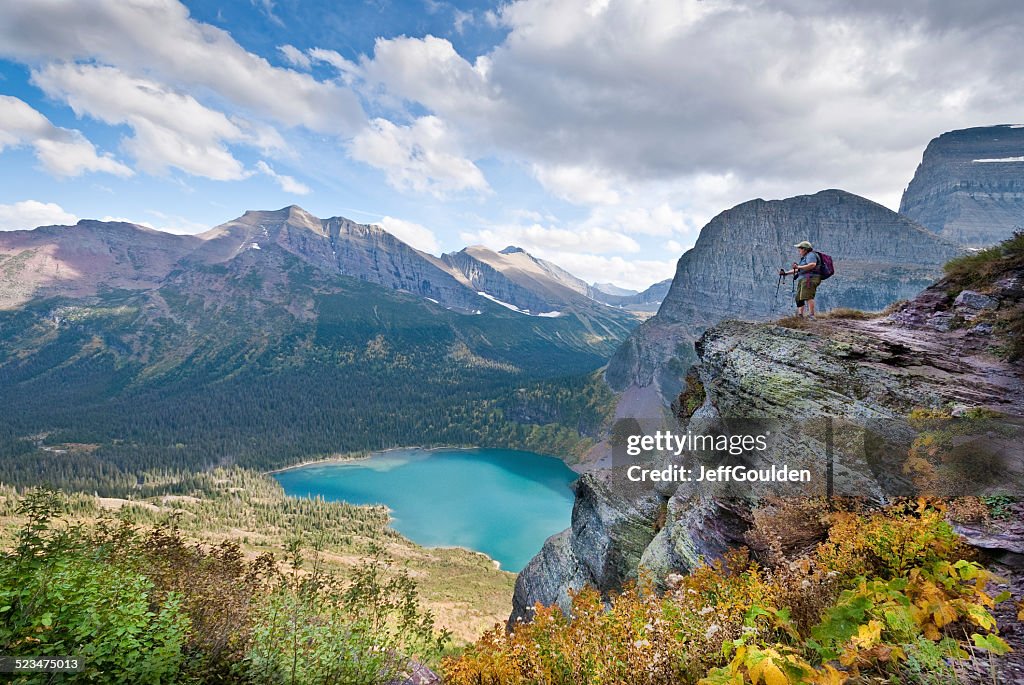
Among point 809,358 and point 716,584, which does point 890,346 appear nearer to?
point 809,358

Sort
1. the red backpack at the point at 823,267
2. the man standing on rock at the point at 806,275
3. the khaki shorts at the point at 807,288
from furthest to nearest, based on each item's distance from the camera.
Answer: the khaki shorts at the point at 807,288, the man standing on rock at the point at 806,275, the red backpack at the point at 823,267

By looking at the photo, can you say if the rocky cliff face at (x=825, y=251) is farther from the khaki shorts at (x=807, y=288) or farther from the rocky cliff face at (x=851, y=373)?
the khaki shorts at (x=807, y=288)

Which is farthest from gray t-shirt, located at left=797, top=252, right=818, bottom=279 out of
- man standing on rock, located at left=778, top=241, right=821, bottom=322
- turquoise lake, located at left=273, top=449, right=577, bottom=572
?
turquoise lake, located at left=273, top=449, right=577, bottom=572

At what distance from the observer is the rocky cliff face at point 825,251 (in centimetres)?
15950

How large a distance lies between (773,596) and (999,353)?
41.8 ft

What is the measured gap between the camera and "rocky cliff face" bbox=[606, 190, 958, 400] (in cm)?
15950

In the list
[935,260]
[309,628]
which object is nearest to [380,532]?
[309,628]

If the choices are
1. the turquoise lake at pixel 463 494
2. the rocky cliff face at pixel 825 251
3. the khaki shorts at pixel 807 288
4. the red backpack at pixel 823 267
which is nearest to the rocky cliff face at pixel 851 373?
the khaki shorts at pixel 807 288

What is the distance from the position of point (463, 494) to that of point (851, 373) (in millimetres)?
156231

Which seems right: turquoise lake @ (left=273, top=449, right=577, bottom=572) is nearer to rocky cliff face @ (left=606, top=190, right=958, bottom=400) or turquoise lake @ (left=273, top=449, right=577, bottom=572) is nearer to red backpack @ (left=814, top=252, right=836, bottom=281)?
rocky cliff face @ (left=606, top=190, right=958, bottom=400)

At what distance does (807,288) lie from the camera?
1661 cm

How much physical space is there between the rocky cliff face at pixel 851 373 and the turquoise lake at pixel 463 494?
103 m

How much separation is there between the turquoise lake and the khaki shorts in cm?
10694

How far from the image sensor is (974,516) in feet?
24.6
